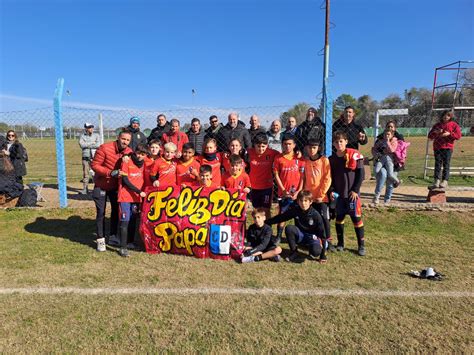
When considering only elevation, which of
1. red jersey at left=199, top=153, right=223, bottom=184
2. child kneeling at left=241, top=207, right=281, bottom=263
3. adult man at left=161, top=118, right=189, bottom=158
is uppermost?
adult man at left=161, top=118, right=189, bottom=158

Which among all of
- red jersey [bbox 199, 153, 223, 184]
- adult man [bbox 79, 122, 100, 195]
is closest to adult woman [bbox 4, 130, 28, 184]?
adult man [bbox 79, 122, 100, 195]

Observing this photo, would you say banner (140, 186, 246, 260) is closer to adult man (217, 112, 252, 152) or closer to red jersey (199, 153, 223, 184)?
red jersey (199, 153, 223, 184)

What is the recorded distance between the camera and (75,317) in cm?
327

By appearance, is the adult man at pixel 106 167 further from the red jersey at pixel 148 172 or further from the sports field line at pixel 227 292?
the sports field line at pixel 227 292

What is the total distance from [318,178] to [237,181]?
49.6 inches

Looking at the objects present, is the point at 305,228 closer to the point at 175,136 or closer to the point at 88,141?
the point at 175,136

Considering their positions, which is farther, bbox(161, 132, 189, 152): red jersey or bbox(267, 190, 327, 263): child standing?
bbox(161, 132, 189, 152): red jersey

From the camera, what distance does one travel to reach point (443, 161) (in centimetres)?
775

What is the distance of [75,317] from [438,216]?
658cm

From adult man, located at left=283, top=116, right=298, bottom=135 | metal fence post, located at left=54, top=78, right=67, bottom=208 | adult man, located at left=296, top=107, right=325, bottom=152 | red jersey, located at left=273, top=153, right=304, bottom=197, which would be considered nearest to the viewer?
red jersey, located at left=273, top=153, right=304, bottom=197

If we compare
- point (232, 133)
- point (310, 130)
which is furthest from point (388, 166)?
point (232, 133)

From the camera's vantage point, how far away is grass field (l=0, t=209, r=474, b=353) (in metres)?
2.86

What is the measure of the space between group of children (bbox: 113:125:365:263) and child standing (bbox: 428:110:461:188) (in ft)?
12.1

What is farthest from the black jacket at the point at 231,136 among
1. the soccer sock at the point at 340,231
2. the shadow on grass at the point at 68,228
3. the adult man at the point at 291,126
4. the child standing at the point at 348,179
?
the shadow on grass at the point at 68,228
